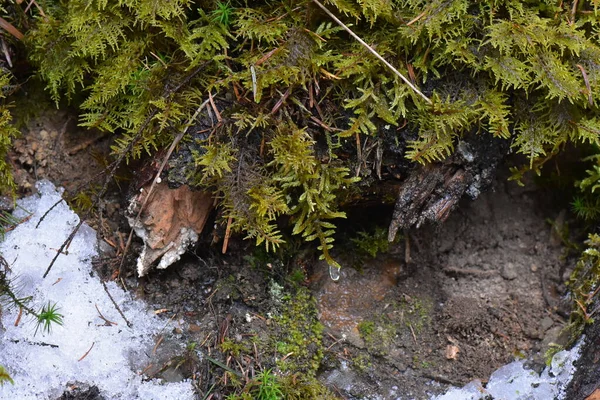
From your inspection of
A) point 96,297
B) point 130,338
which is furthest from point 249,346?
point 96,297

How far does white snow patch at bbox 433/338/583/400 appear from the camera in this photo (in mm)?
2541

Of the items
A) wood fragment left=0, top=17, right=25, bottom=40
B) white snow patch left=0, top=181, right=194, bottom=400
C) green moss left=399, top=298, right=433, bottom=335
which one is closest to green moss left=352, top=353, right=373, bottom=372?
green moss left=399, top=298, right=433, bottom=335

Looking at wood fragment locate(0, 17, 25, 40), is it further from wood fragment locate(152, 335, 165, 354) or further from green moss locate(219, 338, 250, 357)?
green moss locate(219, 338, 250, 357)

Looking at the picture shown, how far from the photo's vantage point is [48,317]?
7.57 feet

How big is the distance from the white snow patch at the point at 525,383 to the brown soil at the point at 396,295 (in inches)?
2.3

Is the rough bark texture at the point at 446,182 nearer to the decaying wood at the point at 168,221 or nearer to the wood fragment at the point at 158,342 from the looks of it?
the decaying wood at the point at 168,221

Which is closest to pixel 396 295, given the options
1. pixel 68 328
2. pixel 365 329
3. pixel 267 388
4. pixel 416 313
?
pixel 416 313

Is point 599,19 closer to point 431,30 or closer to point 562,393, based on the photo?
point 431,30

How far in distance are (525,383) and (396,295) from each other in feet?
2.47

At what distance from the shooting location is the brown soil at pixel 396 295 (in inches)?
105

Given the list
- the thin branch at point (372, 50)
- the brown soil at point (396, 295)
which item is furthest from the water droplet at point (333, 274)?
the thin branch at point (372, 50)

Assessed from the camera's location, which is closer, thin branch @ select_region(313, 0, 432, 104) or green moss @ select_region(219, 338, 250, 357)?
thin branch @ select_region(313, 0, 432, 104)

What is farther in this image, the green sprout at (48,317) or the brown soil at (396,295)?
the brown soil at (396,295)

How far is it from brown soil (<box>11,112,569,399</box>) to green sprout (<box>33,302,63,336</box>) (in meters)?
0.32
